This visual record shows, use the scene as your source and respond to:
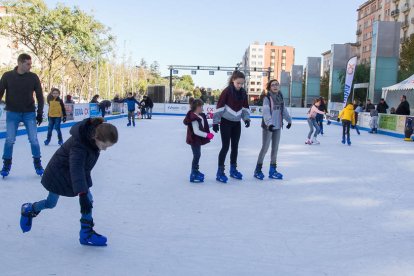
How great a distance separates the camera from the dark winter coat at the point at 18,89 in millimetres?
5609

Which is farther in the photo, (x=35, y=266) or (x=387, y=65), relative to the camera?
(x=387, y=65)

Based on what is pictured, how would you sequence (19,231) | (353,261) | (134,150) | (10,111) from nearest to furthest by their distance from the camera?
(353,261)
(19,231)
(10,111)
(134,150)

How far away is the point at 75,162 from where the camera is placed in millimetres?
2877

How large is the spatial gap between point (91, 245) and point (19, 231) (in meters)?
0.74

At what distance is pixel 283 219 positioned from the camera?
416 cm

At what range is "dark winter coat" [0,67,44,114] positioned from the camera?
5609 mm

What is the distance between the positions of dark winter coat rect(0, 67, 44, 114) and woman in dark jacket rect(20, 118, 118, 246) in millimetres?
2828

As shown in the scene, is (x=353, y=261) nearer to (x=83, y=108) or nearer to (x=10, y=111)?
(x=10, y=111)

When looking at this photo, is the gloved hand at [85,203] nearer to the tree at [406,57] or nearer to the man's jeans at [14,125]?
the man's jeans at [14,125]

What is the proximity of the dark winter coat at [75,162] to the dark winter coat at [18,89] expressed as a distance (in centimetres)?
299

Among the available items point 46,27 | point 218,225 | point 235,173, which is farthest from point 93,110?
point 218,225

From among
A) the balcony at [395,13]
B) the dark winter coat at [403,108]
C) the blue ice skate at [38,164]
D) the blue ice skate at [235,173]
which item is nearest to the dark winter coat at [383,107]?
the dark winter coat at [403,108]

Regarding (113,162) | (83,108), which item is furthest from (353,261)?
(83,108)

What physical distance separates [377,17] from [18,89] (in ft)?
252
